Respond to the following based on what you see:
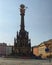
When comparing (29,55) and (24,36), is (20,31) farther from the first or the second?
(29,55)

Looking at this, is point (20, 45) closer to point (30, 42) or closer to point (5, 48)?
point (30, 42)

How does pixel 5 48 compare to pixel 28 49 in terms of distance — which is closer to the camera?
pixel 28 49

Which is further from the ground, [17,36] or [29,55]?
[17,36]

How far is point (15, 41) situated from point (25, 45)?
4618 millimetres

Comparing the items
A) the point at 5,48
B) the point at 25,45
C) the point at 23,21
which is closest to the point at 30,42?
the point at 25,45

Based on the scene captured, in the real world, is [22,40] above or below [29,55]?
above

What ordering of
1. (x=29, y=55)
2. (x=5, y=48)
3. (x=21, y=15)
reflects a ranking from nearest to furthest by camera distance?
(x=29, y=55) < (x=21, y=15) < (x=5, y=48)

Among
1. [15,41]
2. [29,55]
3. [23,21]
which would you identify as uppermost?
[23,21]

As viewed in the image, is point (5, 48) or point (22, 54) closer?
point (22, 54)

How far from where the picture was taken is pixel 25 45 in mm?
90062

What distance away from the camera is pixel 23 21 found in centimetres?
9319

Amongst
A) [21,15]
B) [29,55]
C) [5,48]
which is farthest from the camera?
[5,48]

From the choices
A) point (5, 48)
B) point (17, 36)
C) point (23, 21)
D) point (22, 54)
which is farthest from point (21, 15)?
point (5, 48)

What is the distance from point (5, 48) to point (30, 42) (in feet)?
268
